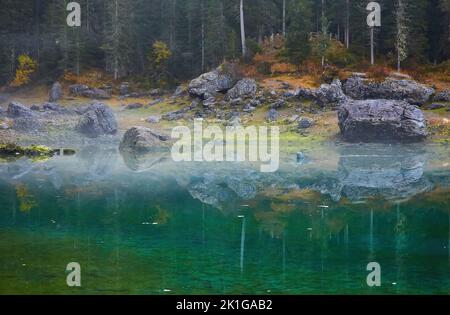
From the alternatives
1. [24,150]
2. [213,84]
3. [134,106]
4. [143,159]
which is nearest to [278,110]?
[213,84]

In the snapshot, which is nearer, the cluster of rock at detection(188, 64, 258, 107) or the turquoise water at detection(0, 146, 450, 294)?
the turquoise water at detection(0, 146, 450, 294)

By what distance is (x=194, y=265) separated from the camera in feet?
51.1

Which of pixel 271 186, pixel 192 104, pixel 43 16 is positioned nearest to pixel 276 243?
pixel 271 186

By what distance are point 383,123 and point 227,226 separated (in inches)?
866

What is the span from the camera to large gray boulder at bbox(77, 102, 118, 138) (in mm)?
45031

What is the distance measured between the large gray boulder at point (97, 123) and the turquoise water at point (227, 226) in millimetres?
9965

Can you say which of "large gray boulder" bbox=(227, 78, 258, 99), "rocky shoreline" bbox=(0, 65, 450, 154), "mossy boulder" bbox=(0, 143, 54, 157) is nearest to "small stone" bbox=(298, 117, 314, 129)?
"rocky shoreline" bbox=(0, 65, 450, 154)

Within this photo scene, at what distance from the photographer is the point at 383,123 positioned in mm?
39281

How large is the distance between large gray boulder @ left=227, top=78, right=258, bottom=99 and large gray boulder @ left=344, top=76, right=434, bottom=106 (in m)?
7.80

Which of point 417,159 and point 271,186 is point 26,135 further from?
point 417,159

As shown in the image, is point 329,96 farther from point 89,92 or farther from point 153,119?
point 89,92

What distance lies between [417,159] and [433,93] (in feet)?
45.0

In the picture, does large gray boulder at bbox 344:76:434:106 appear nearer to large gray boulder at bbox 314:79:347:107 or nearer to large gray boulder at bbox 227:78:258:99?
large gray boulder at bbox 314:79:347:107
